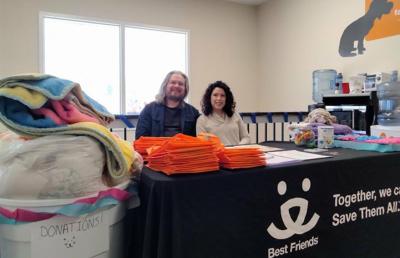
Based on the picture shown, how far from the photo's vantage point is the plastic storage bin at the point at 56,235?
85cm

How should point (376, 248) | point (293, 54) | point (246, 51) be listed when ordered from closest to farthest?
point (376, 248) < point (293, 54) < point (246, 51)

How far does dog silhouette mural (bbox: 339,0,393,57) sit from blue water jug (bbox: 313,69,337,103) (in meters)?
0.33

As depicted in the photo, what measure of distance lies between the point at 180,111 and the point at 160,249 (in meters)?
1.80

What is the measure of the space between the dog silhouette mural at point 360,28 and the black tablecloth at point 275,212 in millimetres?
3072

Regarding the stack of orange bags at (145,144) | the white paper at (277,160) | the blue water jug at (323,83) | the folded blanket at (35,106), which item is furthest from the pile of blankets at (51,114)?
the blue water jug at (323,83)

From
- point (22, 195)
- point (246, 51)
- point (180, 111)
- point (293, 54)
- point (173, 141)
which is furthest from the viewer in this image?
point (246, 51)

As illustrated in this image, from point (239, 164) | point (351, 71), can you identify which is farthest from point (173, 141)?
point (351, 71)

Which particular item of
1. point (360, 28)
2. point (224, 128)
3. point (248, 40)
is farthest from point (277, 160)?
point (248, 40)

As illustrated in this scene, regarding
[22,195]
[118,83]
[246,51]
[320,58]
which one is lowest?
[22,195]

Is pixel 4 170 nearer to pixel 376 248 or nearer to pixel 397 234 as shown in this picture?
pixel 376 248

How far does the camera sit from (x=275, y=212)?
43.6 inches

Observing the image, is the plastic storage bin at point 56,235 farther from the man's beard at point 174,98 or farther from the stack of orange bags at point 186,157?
the man's beard at point 174,98

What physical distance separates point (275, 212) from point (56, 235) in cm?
76

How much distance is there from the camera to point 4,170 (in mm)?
867
